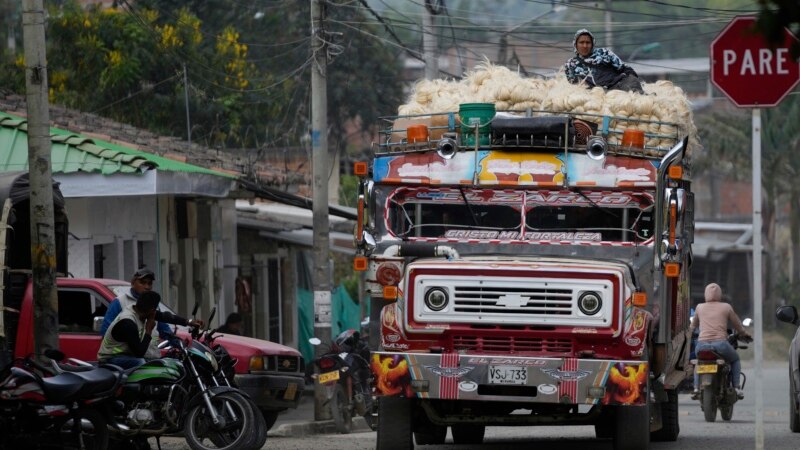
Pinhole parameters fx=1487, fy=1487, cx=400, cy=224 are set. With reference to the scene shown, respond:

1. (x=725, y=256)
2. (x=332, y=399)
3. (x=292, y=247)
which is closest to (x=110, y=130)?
(x=332, y=399)

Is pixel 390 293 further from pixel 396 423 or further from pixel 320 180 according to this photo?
pixel 320 180

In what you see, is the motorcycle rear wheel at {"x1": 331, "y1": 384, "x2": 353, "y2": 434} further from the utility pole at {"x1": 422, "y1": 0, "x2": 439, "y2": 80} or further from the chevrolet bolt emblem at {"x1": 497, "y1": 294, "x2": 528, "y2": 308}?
the chevrolet bolt emblem at {"x1": 497, "y1": 294, "x2": 528, "y2": 308}

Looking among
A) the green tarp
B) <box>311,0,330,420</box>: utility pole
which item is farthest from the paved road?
the green tarp

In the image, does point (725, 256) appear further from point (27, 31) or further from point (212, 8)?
point (27, 31)

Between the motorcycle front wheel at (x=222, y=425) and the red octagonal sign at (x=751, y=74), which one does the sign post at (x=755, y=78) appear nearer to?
the red octagonal sign at (x=751, y=74)

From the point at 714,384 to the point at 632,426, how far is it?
6.61m

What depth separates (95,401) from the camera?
11648 mm

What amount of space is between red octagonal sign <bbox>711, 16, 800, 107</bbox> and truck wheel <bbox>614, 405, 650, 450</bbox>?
9.58 feet

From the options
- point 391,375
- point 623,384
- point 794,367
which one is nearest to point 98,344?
point 391,375

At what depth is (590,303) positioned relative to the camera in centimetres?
1165

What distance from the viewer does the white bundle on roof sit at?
1311 cm

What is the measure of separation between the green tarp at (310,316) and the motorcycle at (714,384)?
1248 cm

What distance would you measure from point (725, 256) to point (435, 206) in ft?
118

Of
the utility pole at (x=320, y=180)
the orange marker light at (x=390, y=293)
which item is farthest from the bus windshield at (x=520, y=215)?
the utility pole at (x=320, y=180)
